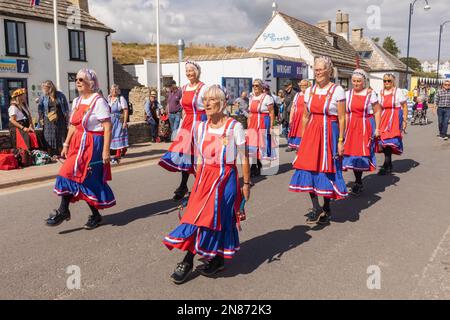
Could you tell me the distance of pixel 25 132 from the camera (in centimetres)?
970

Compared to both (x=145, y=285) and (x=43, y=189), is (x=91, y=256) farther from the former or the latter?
(x=43, y=189)

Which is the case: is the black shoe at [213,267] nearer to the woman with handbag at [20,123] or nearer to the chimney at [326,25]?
the woman with handbag at [20,123]

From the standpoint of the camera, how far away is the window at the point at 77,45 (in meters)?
24.4

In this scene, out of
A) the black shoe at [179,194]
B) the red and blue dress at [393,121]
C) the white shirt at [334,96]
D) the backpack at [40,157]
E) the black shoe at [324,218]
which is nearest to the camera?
the white shirt at [334,96]

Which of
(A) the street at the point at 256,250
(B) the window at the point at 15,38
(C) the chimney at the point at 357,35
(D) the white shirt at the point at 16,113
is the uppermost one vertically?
(C) the chimney at the point at 357,35

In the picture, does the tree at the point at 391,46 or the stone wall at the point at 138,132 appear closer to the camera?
the stone wall at the point at 138,132

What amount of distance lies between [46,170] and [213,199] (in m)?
6.40

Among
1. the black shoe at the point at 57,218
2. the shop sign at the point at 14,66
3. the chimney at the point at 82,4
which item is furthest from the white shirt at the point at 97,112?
the chimney at the point at 82,4

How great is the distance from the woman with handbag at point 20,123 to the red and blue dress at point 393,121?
25.5 feet

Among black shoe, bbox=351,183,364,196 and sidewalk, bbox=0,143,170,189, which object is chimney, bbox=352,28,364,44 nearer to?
sidewalk, bbox=0,143,170,189

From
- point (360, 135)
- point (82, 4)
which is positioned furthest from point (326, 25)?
point (360, 135)

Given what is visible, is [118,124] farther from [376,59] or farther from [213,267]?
[376,59]

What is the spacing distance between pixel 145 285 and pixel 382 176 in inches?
254

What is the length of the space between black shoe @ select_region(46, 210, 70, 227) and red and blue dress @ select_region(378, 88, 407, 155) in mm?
6576
